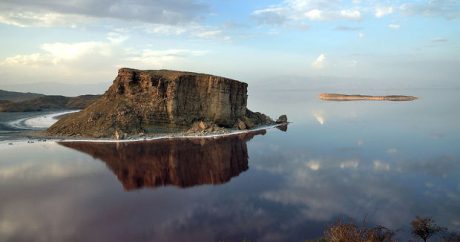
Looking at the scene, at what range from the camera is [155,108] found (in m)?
47.4

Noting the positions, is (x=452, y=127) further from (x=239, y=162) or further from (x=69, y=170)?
(x=69, y=170)

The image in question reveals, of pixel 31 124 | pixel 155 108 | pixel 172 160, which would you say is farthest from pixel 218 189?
pixel 31 124

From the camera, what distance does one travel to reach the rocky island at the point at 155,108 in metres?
45.4

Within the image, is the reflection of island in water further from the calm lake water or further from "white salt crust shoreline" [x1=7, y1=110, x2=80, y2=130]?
"white salt crust shoreline" [x1=7, y1=110, x2=80, y2=130]

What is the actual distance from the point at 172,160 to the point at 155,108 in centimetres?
1696

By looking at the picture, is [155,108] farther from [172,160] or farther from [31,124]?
[31,124]

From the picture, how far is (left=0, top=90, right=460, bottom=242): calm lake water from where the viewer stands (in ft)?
55.8

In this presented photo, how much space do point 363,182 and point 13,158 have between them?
27.9 m

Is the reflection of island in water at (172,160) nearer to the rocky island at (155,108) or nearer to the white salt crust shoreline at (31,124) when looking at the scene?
the rocky island at (155,108)

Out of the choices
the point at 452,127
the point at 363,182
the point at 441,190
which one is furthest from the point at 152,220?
the point at 452,127

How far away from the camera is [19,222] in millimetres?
17609

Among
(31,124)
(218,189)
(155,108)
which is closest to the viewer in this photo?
(218,189)

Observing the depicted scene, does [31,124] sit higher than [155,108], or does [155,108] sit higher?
[155,108]

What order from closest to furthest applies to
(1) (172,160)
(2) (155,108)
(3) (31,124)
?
(1) (172,160) → (2) (155,108) → (3) (31,124)
